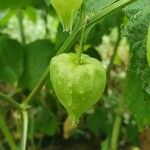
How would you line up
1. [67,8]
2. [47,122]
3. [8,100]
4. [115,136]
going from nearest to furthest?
[67,8], [8,100], [115,136], [47,122]

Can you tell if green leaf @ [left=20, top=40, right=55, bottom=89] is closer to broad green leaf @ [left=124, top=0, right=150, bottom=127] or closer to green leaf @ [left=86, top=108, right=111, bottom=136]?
green leaf @ [left=86, top=108, right=111, bottom=136]

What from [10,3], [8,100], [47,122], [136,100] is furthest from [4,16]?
[47,122]

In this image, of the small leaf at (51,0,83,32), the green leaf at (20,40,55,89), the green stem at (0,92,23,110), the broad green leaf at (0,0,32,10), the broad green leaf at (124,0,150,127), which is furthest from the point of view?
the green leaf at (20,40,55,89)

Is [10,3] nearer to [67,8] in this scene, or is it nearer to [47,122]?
[67,8]

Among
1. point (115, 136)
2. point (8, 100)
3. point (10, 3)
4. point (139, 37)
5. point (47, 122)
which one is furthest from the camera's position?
point (47, 122)

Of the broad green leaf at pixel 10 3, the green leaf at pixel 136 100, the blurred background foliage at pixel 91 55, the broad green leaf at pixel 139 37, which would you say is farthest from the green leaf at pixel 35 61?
the broad green leaf at pixel 139 37

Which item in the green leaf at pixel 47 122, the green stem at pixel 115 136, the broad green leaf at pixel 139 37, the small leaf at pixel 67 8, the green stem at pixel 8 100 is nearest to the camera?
the small leaf at pixel 67 8

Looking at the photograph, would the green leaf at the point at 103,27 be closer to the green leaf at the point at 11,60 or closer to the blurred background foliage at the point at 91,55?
the blurred background foliage at the point at 91,55

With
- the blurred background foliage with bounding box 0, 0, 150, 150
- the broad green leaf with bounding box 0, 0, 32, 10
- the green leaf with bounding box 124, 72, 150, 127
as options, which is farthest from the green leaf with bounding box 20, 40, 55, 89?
the green leaf with bounding box 124, 72, 150, 127
